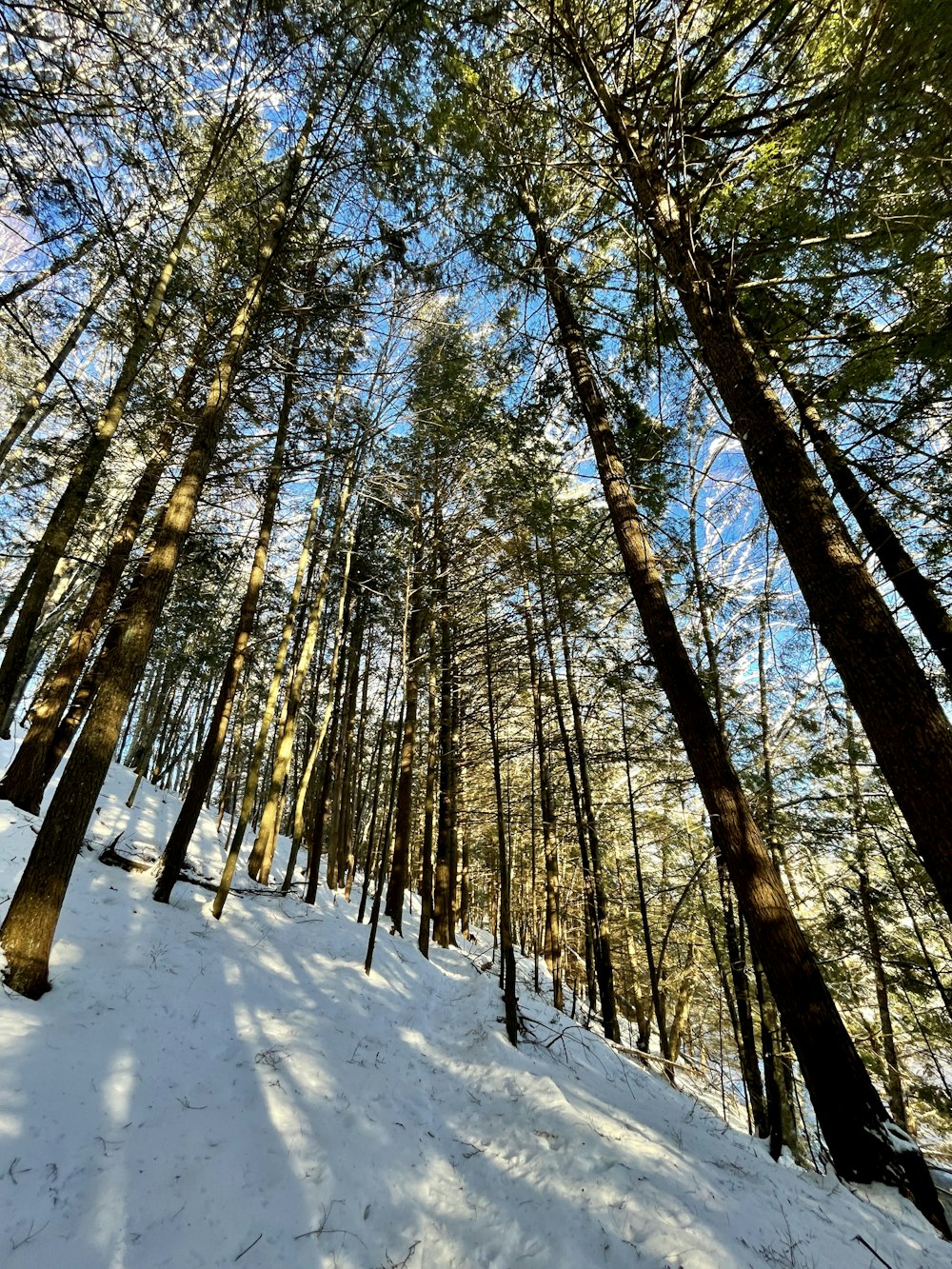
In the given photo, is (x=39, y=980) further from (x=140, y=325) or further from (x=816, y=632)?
(x=140, y=325)

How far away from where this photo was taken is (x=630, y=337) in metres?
5.18

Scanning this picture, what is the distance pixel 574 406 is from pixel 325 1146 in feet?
24.1

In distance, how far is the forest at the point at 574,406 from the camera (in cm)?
317

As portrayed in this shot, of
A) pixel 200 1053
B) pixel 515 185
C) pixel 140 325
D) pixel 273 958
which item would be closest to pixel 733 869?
pixel 200 1053

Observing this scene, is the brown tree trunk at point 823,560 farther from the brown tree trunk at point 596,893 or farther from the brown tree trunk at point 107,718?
the brown tree trunk at point 596,893

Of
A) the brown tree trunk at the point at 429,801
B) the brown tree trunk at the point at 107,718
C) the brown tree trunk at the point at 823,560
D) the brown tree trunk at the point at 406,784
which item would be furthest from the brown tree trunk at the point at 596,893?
the brown tree trunk at the point at 107,718

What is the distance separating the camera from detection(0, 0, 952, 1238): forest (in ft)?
10.4

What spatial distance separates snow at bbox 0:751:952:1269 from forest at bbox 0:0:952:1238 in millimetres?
599

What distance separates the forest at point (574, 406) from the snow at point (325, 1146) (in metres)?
0.60

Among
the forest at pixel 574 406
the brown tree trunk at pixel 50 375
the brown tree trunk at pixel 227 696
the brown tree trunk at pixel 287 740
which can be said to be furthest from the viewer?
the brown tree trunk at pixel 287 740

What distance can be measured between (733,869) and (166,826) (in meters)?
12.2

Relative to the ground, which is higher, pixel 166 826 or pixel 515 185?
pixel 515 185

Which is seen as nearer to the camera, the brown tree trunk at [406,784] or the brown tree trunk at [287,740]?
the brown tree trunk at [406,784]

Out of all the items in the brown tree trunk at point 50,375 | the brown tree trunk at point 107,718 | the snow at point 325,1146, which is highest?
the brown tree trunk at point 50,375
